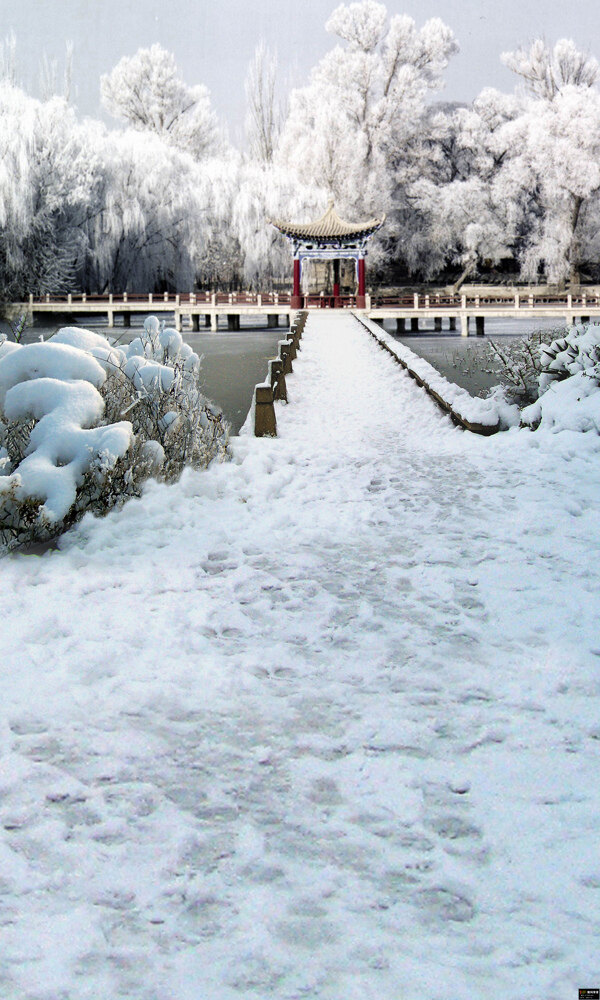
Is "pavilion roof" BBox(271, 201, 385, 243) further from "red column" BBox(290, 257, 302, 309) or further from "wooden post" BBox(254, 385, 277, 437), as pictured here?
"wooden post" BBox(254, 385, 277, 437)

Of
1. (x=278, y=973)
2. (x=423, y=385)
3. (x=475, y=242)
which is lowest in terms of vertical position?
(x=278, y=973)

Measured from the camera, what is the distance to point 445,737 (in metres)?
2.52

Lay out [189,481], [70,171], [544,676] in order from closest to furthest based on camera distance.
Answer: [544,676]
[189,481]
[70,171]

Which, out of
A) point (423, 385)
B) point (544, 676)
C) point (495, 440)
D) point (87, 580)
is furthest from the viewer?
point (423, 385)

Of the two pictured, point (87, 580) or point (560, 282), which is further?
point (560, 282)

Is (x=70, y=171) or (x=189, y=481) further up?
(x=70, y=171)

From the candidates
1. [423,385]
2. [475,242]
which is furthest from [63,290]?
[423,385]

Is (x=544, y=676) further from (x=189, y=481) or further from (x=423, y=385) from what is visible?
(x=423, y=385)

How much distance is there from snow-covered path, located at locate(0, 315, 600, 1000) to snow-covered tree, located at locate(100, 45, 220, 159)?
158ft

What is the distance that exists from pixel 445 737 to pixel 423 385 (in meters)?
7.37

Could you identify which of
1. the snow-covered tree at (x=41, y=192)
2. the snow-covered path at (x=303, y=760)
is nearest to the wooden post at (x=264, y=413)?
the snow-covered path at (x=303, y=760)

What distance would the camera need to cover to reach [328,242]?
3119 cm

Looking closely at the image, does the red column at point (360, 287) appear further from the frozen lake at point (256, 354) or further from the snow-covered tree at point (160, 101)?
the snow-covered tree at point (160, 101)

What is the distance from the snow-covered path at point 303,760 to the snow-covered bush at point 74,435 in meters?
0.29
